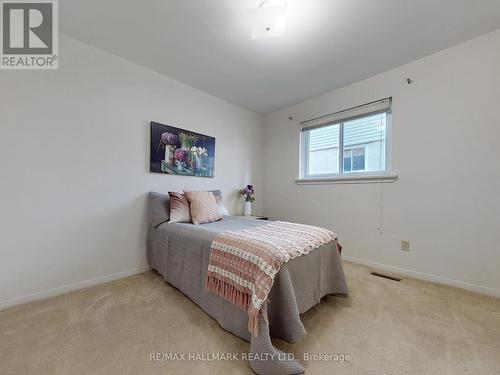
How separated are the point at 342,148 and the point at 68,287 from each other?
11.2ft

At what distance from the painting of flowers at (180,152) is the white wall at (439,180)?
187 centimetres

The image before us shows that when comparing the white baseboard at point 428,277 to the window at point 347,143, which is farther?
the window at point 347,143

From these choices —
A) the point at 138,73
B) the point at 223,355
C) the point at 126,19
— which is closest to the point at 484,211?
the point at 223,355

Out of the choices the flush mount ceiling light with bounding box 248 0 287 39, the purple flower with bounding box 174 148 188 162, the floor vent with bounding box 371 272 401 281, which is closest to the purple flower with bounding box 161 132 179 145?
the purple flower with bounding box 174 148 188 162

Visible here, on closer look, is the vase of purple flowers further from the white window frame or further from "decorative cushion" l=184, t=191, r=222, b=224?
"decorative cushion" l=184, t=191, r=222, b=224

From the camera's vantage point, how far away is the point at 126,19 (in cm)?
170

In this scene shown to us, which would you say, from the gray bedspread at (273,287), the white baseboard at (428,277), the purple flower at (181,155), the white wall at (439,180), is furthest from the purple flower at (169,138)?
the white baseboard at (428,277)

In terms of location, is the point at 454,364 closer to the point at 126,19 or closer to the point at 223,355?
the point at 223,355

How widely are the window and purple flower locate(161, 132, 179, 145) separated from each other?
6.19 ft

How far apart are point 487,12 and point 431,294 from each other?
92.8 inches

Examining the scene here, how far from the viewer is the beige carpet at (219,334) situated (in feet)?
3.62

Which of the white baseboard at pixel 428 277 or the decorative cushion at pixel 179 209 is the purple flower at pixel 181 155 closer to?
the decorative cushion at pixel 179 209

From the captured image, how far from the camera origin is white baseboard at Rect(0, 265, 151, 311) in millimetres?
1627

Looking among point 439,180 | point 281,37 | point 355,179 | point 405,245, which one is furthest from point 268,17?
point 405,245
